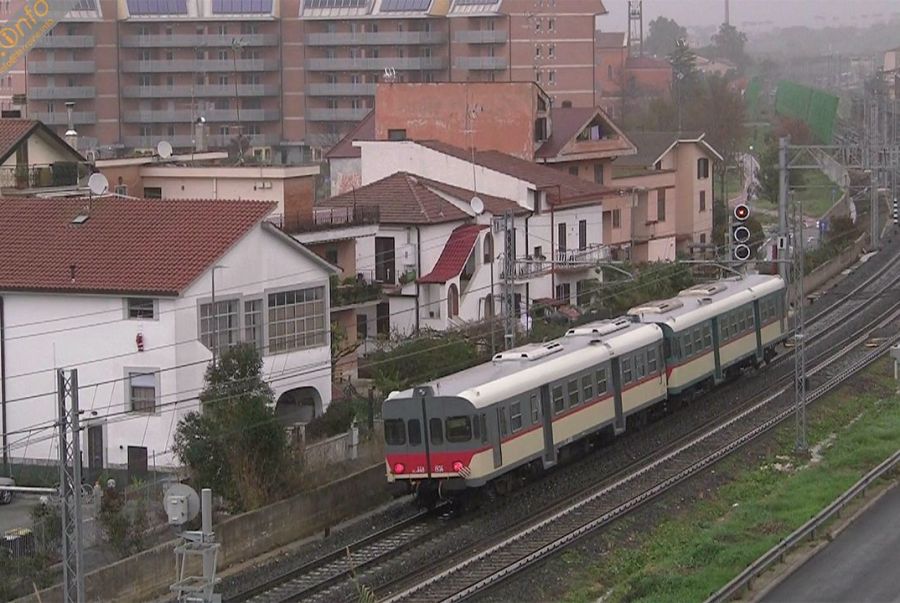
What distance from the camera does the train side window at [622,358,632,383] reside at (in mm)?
31891

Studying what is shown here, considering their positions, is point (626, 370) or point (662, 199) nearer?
point (626, 370)

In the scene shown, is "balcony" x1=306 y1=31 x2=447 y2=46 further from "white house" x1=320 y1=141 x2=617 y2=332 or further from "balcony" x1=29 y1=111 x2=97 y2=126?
"white house" x1=320 y1=141 x2=617 y2=332

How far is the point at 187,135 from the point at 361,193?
153ft

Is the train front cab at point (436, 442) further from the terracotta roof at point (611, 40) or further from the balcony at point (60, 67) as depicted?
the terracotta roof at point (611, 40)

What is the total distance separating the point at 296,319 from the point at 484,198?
52.2 feet

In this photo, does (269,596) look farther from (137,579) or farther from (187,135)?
(187,135)

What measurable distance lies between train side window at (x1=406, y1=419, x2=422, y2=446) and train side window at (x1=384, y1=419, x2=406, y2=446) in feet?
0.34

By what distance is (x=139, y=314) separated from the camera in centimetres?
3009

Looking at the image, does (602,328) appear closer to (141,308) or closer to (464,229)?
(141,308)

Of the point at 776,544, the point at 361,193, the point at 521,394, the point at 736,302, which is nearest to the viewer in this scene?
the point at 776,544

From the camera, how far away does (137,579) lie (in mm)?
22828

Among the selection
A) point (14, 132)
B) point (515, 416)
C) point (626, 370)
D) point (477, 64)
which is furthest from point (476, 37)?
point (515, 416)

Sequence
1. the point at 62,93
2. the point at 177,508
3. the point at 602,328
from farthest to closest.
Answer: the point at 62,93 < the point at 602,328 < the point at 177,508

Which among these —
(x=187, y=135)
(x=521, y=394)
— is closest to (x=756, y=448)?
(x=521, y=394)
